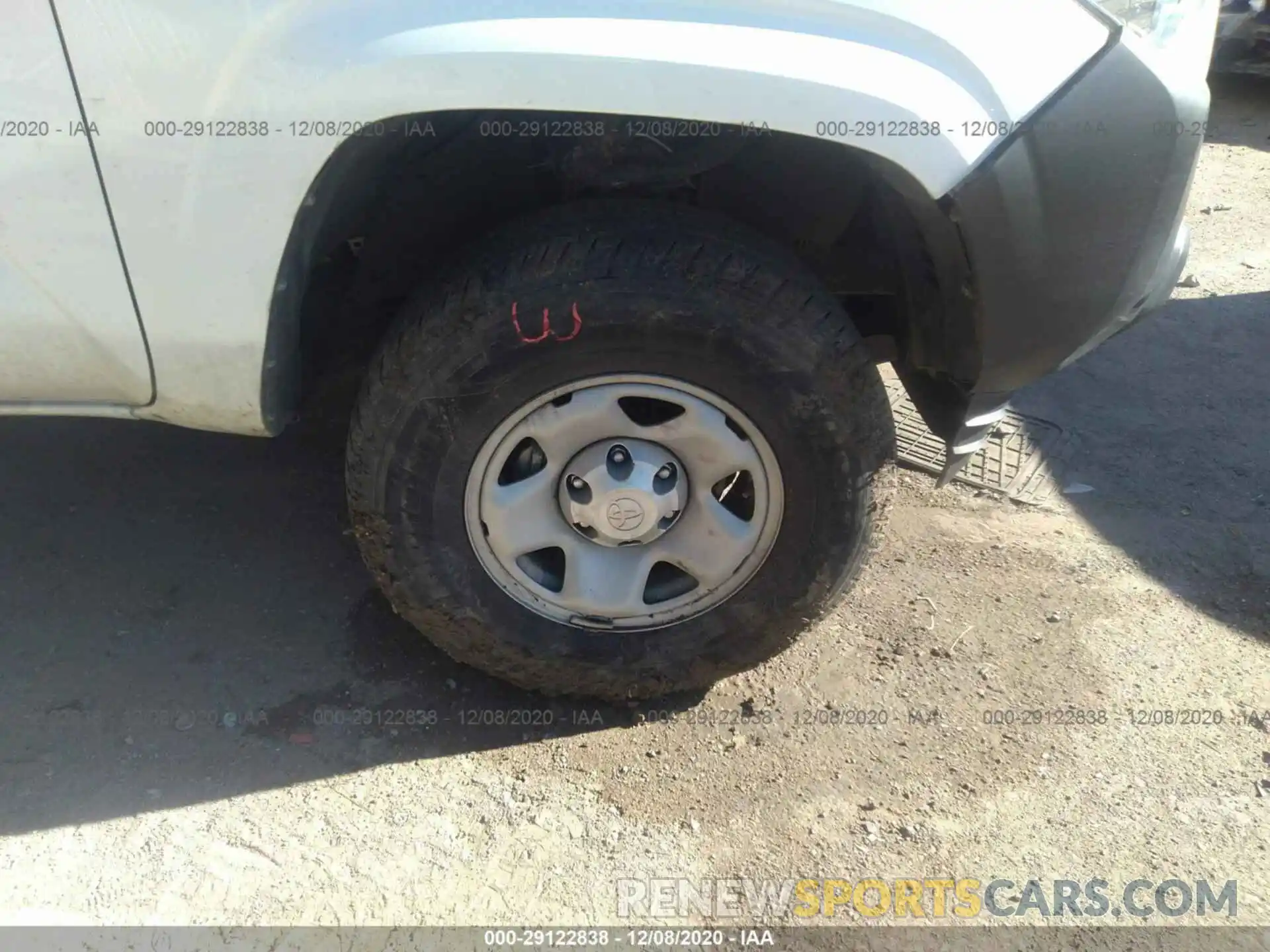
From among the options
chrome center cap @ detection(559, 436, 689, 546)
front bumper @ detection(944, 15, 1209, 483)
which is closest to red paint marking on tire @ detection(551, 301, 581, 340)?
chrome center cap @ detection(559, 436, 689, 546)

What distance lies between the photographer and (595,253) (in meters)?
1.97

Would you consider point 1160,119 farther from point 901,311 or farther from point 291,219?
point 291,219

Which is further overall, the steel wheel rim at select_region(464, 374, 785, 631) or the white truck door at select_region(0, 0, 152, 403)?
the steel wheel rim at select_region(464, 374, 785, 631)

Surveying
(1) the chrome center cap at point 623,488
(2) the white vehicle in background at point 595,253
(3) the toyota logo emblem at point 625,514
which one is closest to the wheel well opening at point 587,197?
(2) the white vehicle in background at point 595,253

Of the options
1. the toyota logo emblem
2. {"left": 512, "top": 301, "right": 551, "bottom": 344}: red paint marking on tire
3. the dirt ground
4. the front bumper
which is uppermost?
the front bumper

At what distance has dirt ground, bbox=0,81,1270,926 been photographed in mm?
2062

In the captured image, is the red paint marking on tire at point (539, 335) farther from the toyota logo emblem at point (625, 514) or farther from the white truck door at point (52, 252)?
the white truck door at point (52, 252)

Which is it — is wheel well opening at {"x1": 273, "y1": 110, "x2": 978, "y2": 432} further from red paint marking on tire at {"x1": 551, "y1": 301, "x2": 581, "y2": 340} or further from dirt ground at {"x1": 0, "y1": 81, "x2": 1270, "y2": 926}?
dirt ground at {"x1": 0, "y1": 81, "x2": 1270, "y2": 926}

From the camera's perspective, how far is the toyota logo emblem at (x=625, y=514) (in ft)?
7.02

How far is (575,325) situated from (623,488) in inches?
14.6

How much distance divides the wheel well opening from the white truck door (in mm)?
305

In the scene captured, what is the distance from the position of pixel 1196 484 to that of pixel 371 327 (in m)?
2.63

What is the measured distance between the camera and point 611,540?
2.21m

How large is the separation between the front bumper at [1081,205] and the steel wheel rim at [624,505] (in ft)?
1.86
